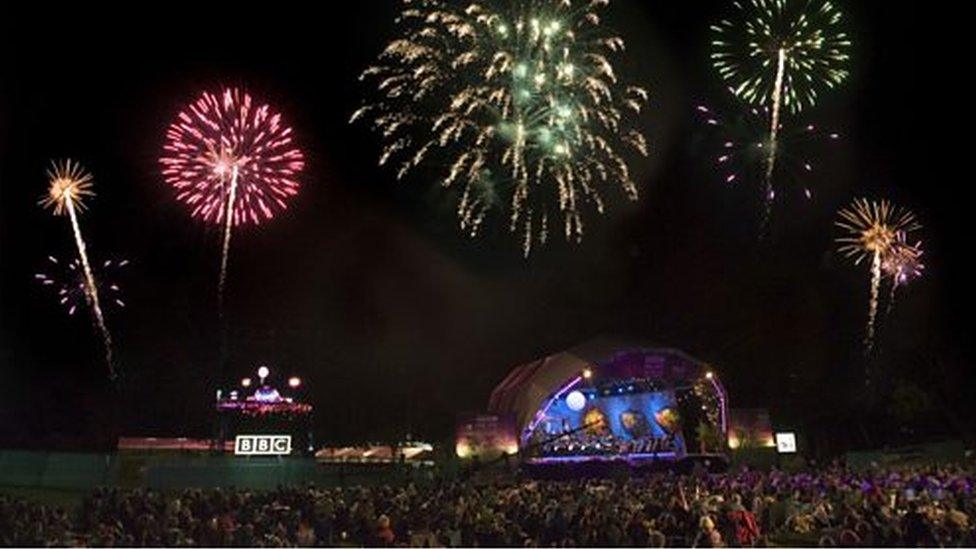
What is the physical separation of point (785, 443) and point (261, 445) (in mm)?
27050

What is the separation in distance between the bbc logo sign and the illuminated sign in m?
25.4

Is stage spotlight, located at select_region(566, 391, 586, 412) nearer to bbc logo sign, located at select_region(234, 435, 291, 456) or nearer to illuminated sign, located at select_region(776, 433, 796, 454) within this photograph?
illuminated sign, located at select_region(776, 433, 796, 454)

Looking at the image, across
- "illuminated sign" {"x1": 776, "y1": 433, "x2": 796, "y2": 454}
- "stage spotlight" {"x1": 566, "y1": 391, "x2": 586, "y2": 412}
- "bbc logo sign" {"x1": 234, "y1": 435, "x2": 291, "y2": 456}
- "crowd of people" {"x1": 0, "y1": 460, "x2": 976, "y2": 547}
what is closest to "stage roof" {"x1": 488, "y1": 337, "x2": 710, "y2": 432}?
"stage spotlight" {"x1": 566, "y1": 391, "x2": 586, "y2": 412}

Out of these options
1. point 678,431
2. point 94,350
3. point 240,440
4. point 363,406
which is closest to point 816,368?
point 678,431

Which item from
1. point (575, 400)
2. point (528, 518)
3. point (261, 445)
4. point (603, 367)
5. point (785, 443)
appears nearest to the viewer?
point (528, 518)

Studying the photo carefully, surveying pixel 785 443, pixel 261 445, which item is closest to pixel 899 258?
pixel 785 443

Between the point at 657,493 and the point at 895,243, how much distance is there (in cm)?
2101

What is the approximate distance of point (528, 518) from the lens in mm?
16594

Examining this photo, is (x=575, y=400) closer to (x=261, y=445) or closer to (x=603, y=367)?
(x=603, y=367)

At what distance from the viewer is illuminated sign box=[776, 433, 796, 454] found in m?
44.0

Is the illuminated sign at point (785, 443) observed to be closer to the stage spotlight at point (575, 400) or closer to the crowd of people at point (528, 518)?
the stage spotlight at point (575, 400)

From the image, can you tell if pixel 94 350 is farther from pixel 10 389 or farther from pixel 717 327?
pixel 717 327

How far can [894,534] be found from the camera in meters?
14.8

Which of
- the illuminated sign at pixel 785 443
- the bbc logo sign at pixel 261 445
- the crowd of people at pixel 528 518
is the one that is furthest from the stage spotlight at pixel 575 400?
the crowd of people at pixel 528 518
